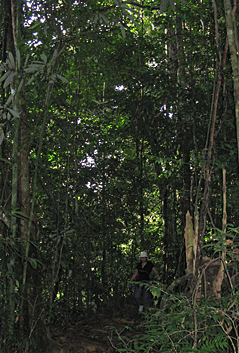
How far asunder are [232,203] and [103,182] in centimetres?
184

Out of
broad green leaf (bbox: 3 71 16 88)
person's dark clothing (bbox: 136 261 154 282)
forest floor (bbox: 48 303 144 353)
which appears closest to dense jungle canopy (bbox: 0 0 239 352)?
forest floor (bbox: 48 303 144 353)

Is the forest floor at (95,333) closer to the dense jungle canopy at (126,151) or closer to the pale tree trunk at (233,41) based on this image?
the dense jungle canopy at (126,151)

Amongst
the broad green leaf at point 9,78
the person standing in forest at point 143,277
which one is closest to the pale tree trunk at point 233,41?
the broad green leaf at point 9,78

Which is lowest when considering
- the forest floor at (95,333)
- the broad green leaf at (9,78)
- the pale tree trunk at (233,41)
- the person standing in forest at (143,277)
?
the forest floor at (95,333)

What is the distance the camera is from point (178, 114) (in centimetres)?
537

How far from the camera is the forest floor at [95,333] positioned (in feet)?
13.1

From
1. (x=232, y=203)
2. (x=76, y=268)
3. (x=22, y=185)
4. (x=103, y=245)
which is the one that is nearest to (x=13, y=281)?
(x=22, y=185)

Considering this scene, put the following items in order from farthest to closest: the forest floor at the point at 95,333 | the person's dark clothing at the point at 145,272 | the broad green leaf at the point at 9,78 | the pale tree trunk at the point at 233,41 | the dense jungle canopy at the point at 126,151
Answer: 1. the person's dark clothing at the point at 145,272
2. the dense jungle canopy at the point at 126,151
3. the forest floor at the point at 95,333
4. the broad green leaf at the point at 9,78
5. the pale tree trunk at the point at 233,41

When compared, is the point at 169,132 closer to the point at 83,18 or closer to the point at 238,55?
the point at 83,18

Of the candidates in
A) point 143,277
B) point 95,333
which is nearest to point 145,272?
point 143,277

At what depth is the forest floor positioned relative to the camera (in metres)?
3.99

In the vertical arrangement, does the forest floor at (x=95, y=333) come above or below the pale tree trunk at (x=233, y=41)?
below

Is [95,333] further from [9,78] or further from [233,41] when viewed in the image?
[233,41]

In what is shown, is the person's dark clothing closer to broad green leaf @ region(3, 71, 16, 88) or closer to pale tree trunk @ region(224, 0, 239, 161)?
broad green leaf @ region(3, 71, 16, 88)
